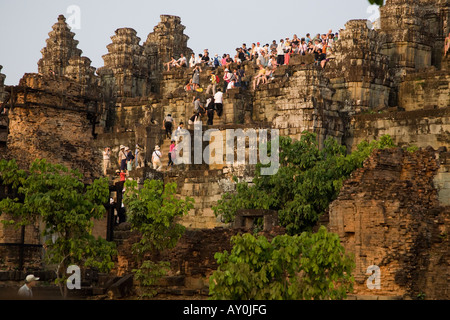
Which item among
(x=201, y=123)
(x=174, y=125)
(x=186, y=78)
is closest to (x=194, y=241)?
(x=201, y=123)

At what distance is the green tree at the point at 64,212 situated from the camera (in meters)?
31.2

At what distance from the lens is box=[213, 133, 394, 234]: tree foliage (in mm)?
36406

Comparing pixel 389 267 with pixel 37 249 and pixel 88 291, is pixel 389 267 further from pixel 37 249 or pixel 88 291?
pixel 37 249

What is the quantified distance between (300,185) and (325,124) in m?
6.50

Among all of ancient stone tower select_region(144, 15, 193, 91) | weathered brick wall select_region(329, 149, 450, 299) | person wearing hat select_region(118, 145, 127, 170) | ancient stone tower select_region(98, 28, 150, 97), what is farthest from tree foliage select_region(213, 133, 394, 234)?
ancient stone tower select_region(144, 15, 193, 91)

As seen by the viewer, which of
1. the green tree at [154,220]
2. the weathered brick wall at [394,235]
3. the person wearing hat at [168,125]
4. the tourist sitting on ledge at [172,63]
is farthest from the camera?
the tourist sitting on ledge at [172,63]

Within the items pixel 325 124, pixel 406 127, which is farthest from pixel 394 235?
pixel 406 127

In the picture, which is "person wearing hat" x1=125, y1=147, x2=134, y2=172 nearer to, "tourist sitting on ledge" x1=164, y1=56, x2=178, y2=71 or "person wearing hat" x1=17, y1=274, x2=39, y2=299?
"tourist sitting on ledge" x1=164, y1=56, x2=178, y2=71

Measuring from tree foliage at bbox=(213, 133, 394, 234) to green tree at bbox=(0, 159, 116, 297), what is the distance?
6584 mm

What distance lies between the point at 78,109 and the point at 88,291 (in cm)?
861

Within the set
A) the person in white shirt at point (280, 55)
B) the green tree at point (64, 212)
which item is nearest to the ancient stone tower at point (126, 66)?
the person in white shirt at point (280, 55)

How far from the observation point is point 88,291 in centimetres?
3241

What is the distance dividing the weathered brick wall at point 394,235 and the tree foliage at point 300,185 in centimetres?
488

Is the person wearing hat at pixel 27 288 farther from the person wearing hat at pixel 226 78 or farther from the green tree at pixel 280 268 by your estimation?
the person wearing hat at pixel 226 78
